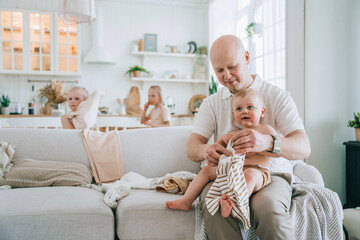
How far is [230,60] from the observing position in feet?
5.12

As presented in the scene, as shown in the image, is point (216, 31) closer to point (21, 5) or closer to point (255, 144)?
point (21, 5)

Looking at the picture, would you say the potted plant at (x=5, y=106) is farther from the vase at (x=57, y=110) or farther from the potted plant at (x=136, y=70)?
the potted plant at (x=136, y=70)

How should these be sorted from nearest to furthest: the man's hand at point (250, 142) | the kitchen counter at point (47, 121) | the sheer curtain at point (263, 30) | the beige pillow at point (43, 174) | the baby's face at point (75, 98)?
the man's hand at point (250, 142) → the beige pillow at point (43, 174) → the baby's face at point (75, 98) → the sheer curtain at point (263, 30) → the kitchen counter at point (47, 121)

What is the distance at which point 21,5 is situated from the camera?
5.35 meters

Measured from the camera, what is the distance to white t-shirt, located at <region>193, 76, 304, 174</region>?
5.19 ft

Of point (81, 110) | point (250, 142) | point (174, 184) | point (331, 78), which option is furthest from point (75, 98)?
point (331, 78)

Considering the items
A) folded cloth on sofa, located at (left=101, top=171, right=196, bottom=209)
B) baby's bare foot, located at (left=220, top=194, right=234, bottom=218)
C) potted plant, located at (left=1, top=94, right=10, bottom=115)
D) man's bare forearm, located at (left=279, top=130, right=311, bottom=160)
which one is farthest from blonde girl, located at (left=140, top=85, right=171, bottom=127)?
potted plant, located at (left=1, top=94, right=10, bottom=115)

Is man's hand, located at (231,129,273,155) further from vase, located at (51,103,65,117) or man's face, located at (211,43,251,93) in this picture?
vase, located at (51,103,65,117)

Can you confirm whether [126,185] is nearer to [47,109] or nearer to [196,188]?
[196,188]

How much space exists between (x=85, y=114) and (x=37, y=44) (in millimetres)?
3178

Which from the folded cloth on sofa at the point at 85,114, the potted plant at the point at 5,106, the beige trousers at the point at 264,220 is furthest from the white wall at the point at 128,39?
the beige trousers at the point at 264,220

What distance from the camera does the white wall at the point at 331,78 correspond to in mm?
2943

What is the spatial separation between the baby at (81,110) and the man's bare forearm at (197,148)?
1361mm

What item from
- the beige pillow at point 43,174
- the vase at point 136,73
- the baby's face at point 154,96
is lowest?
the beige pillow at point 43,174
